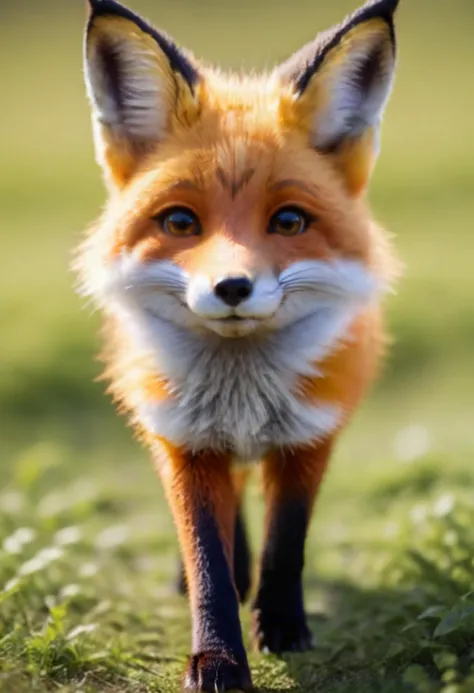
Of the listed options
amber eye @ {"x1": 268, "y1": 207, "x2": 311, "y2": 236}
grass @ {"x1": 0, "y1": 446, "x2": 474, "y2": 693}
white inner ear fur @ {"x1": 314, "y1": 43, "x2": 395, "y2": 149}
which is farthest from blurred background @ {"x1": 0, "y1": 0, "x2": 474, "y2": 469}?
amber eye @ {"x1": 268, "y1": 207, "x2": 311, "y2": 236}

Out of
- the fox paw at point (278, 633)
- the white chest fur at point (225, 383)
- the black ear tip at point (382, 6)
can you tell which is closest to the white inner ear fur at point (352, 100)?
the black ear tip at point (382, 6)

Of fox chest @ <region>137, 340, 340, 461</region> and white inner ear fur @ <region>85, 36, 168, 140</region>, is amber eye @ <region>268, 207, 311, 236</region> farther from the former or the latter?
white inner ear fur @ <region>85, 36, 168, 140</region>

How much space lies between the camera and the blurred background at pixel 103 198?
24.4 ft

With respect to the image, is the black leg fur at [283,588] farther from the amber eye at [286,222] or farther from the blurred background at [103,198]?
the blurred background at [103,198]

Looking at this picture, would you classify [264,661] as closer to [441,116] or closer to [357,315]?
[357,315]

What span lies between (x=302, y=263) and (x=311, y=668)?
4.56 ft

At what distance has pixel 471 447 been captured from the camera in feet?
21.9

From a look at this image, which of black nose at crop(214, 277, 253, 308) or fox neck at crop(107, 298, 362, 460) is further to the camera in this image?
fox neck at crop(107, 298, 362, 460)

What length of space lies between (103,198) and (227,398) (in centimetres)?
941

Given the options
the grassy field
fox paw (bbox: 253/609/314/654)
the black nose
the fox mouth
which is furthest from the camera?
fox paw (bbox: 253/609/314/654)

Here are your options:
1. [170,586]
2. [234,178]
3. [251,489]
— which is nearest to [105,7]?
[234,178]

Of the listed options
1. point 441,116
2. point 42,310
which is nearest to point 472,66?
point 441,116

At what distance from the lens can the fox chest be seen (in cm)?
360

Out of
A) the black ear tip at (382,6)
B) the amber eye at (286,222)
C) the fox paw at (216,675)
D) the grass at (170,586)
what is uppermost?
the black ear tip at (382,6)
